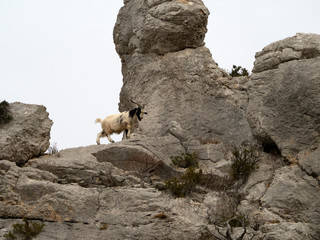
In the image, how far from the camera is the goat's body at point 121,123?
80.5 ft

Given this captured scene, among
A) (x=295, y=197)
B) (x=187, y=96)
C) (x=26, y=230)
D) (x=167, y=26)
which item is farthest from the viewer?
(x=167, y=26)

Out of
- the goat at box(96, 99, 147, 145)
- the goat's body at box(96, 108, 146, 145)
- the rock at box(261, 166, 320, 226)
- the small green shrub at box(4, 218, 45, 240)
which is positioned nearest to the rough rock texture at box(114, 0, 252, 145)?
the goat at box(96, 99, 147, 145)

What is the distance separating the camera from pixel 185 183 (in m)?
19.5

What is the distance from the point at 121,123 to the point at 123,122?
0.12 metres

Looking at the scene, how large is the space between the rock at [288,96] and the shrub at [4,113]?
27.7ft

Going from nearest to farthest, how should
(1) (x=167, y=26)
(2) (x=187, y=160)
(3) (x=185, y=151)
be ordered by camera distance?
(2) (x=187, y=160) < (3) (x=185, y=151) < (1) (x=167, y=26)

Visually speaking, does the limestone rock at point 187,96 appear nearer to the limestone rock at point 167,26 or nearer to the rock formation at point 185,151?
the rock formation at point 185,151

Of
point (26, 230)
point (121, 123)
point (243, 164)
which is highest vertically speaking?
point (121, 123)

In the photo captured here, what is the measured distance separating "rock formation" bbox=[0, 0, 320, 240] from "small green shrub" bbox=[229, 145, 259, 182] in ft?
0.53

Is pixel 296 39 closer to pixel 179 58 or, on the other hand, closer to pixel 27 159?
pixel 179 58

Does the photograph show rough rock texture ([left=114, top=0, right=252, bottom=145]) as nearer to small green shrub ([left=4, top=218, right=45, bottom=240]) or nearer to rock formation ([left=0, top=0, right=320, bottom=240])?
rock formation ([left=0, top=0, right=320, bottom=240])

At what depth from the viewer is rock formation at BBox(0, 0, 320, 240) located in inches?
712

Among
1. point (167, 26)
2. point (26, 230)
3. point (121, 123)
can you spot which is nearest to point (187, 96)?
point (121, 123)

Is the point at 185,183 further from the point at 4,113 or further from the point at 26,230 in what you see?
the point at 4,113
